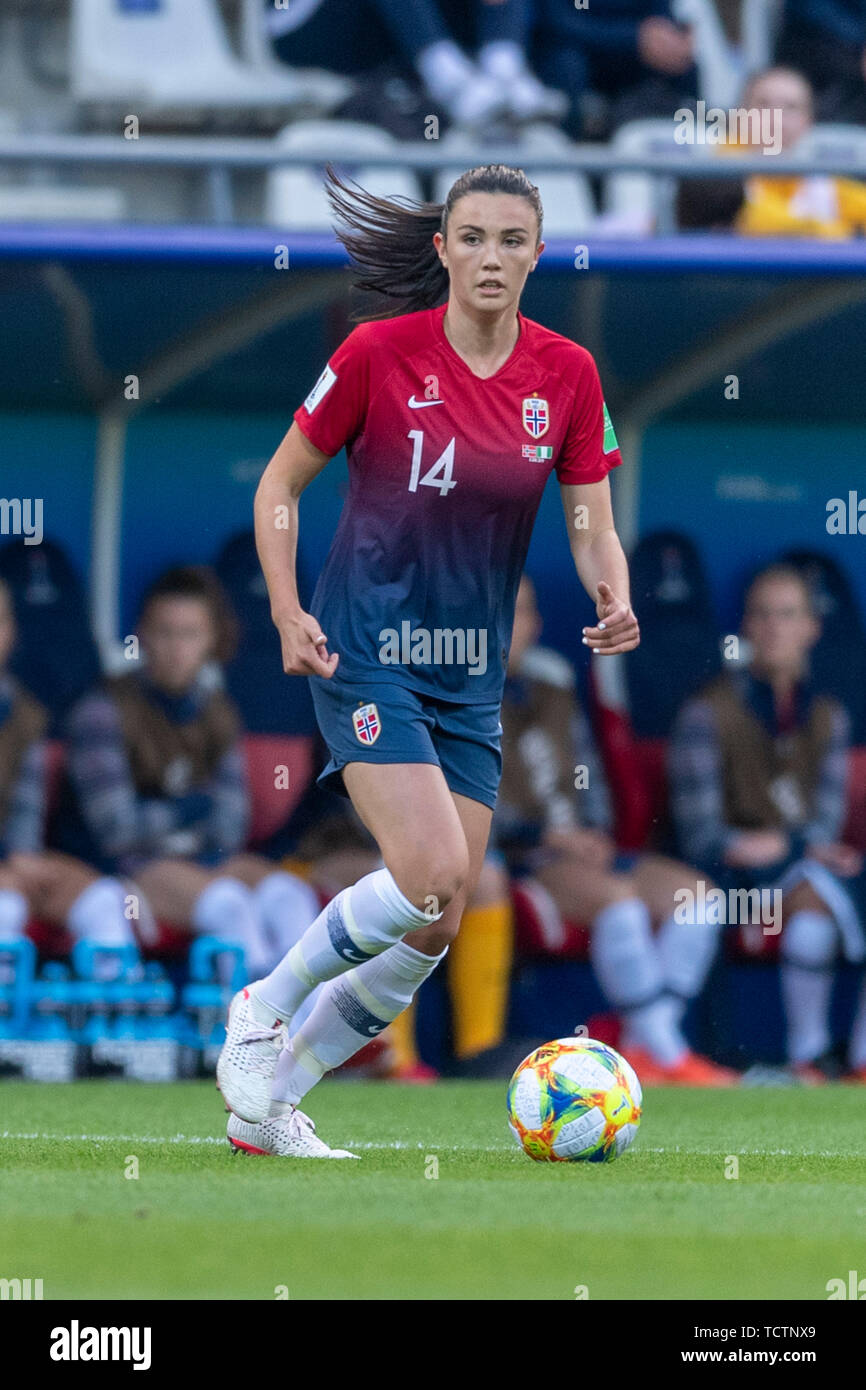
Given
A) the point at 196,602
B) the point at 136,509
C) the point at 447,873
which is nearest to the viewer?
the point at 447,873

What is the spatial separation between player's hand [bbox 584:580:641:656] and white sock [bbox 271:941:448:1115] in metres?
0.74

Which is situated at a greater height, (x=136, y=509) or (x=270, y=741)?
(x=136, y=509)

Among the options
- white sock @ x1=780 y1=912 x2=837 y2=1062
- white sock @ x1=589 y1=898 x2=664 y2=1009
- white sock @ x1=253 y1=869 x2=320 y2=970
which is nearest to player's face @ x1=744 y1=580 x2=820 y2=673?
white sock @ x1=780 y1=912 x2=837 y2=1062

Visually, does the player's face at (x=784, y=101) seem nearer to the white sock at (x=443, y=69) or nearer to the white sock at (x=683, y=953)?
the white sock at (x=443, y=69)

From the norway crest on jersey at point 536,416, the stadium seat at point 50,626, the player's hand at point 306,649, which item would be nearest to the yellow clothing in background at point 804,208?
the stadium seat at point 50,626

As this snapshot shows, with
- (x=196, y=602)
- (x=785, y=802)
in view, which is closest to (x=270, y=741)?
(x=196, y=602)

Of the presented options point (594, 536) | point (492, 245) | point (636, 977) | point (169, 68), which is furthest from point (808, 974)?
point (169, 68)

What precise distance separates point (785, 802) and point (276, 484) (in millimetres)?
4094

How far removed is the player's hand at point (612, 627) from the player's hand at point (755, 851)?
3.69 metres

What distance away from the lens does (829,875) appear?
797cm

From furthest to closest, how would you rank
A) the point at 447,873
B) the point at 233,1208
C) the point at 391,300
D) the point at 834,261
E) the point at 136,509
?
the point at 136,509 < the point at 834,261 < the point at 391,300 < the point at 447,873 < the point at 233,1208

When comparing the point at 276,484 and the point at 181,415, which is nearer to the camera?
the point at 276,484

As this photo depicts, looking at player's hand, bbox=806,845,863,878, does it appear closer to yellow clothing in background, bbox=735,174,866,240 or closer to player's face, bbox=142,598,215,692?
yellow clothing in background, bbox=735,174,866,240

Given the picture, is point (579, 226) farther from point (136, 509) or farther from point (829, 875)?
point (829, 875)
